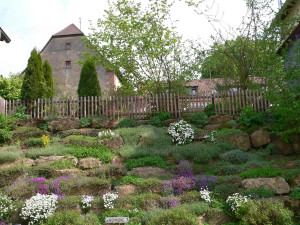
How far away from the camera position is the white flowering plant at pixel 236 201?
628 centimetres

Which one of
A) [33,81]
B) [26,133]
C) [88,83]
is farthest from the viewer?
[88,83]

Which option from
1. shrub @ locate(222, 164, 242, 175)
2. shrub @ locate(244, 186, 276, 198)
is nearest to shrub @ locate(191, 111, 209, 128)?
shrub @ locate(222, 164, 242, 175)

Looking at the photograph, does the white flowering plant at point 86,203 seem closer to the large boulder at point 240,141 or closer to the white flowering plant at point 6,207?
the white flowering plant at point 6,207

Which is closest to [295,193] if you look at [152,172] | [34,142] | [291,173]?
[291,173]

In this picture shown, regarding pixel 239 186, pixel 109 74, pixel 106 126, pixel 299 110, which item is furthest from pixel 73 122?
pixel 109 74

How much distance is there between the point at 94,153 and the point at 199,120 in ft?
16.0

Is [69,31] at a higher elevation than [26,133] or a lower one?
higher

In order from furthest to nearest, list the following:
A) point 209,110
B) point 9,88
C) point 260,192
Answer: point 9,88 < point 209,110 < point 260,192

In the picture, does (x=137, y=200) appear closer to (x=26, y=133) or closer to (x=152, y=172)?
(x=152, y=172)

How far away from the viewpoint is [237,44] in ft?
45.2

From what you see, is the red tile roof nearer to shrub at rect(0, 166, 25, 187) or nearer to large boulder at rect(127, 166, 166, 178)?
Result: shrub at rect(0, 166, 25, 187)

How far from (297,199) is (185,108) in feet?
25.0

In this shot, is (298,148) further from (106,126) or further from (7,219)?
(7,219)

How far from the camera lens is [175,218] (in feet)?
19.4
